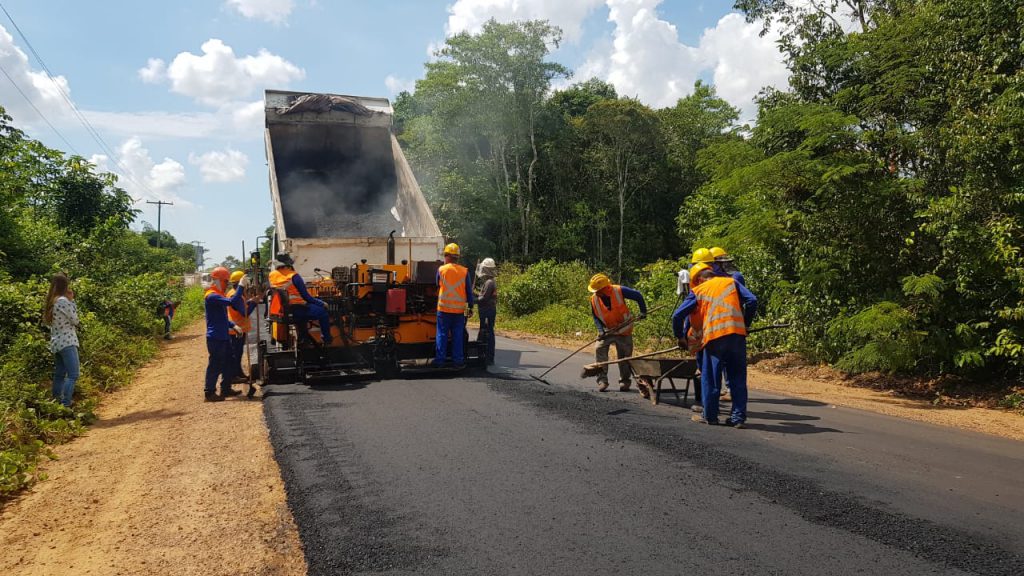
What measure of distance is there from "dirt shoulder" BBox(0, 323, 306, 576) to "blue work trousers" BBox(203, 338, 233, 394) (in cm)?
88

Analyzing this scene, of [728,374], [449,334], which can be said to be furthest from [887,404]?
[449,334]

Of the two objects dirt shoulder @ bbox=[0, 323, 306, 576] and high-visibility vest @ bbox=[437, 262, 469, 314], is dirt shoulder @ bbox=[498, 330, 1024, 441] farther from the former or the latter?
dirt shoulder @ bbox=[0, 323, 306, 576]

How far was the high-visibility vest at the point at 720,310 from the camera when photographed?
A: 6.28 m

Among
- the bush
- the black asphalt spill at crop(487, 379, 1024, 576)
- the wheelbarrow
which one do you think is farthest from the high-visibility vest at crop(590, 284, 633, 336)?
the bush

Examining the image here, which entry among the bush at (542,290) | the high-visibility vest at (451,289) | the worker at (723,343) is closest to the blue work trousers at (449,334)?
the high-visibility vest at (451,289)

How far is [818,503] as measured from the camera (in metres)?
4.19

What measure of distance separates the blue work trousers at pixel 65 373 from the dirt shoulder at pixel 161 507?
467 mm

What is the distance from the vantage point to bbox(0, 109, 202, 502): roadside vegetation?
6773 mm

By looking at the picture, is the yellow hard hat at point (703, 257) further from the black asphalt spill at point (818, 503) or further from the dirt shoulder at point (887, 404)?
the dirt shoulder at point (887, 404)

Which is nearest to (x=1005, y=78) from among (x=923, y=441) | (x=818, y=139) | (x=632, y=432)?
(x=818, y=139)

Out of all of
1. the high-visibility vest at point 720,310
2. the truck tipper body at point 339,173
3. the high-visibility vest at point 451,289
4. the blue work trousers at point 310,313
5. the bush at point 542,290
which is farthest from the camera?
the bush at point 542,290

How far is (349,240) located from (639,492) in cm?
597

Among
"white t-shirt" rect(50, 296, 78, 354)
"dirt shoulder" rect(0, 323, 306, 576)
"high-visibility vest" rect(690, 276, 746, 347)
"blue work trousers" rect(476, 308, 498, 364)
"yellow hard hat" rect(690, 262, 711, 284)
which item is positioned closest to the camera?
"dirt shoulder" rect(0, 323, 306, 576)

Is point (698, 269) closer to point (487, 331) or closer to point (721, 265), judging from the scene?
point (721, 265)
